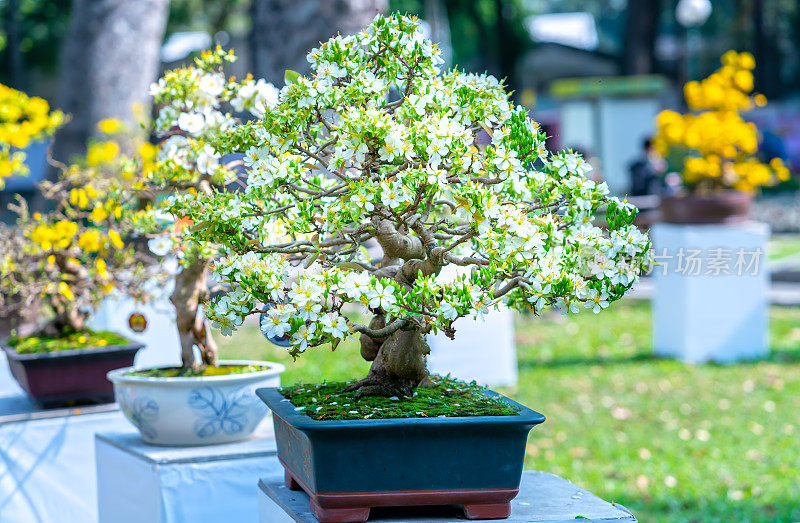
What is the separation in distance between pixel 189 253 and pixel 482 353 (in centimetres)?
414

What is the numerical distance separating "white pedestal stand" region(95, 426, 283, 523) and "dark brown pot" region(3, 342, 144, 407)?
653mm

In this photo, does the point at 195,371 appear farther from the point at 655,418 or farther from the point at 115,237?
the point at 655,418

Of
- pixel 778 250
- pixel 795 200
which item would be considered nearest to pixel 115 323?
pixel 778 250

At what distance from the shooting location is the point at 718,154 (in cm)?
746

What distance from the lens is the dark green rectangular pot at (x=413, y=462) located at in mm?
1731

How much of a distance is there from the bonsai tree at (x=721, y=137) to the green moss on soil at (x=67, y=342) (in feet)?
17.2

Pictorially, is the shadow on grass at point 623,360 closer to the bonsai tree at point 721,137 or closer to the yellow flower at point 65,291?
the bonsai tree at point 721,137

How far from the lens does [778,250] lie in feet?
49.0

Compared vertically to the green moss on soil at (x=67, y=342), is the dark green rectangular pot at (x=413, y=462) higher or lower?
lower

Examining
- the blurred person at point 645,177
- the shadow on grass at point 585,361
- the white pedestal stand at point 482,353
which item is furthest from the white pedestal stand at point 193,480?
the blurred person at point 645,177

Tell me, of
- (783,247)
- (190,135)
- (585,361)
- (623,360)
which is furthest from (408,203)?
(783,247)

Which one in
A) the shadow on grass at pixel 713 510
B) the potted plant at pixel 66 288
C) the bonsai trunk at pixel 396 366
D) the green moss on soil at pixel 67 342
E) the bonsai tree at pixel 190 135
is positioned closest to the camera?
the bonsai trunk at pixel 396 366

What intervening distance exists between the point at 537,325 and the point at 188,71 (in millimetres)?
7005

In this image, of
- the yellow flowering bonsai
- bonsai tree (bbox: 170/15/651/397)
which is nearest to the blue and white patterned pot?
bonsai tree (bbox: 170/15/651/397)
